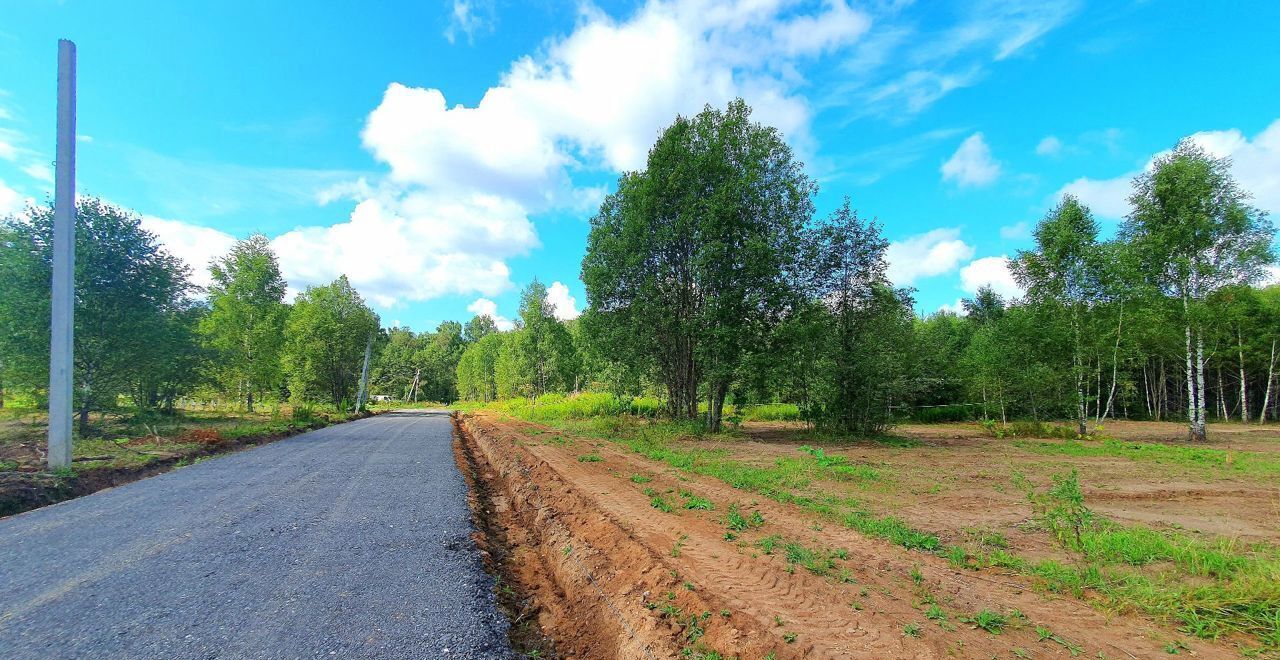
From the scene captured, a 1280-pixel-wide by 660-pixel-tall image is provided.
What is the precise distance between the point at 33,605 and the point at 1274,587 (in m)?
10.3

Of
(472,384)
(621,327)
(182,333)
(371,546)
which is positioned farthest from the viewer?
(472,384)

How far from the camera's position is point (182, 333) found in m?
19.5

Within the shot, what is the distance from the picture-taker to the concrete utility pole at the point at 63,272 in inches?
400

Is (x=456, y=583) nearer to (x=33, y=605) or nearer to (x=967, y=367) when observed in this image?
(x=33, y=605)

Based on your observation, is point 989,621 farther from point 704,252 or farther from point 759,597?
point 704,252

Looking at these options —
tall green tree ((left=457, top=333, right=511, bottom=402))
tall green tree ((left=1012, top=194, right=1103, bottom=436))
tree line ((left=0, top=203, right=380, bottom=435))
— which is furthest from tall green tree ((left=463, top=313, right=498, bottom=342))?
tall green tree ((left=1012, top=194, right=1103, bottom=436))

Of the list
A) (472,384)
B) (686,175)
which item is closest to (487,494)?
(686,175)

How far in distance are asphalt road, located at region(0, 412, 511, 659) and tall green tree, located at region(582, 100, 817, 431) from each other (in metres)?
12.9

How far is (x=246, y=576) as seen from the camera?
15.5ft

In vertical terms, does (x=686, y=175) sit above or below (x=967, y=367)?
above

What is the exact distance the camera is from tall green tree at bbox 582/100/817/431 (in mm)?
18797

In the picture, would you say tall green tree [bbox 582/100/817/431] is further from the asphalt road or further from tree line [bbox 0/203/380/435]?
tree line [bbox 0/203/380/435]

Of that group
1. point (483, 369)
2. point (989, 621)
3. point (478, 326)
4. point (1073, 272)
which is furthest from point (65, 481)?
point (478, 326)

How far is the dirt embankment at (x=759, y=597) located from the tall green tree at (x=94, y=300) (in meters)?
17.6
